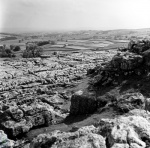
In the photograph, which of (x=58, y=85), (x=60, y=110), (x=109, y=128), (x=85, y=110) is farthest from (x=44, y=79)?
(x=109, y=128)

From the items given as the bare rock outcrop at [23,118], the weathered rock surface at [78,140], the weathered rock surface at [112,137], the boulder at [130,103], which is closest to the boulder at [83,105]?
the bare rock outcrop at [23,118]

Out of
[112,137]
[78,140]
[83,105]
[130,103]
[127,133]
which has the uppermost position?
[127,133]

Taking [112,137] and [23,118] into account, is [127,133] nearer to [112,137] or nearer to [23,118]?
[112,137]

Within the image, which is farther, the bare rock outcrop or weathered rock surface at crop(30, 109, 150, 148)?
the bare rock outcrop

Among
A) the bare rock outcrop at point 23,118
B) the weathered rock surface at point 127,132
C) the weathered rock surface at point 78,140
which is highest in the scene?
the weathered rock surface at point 127,132

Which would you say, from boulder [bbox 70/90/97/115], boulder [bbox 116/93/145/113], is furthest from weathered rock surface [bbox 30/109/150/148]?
boulder [bbox 70/90/97/115]

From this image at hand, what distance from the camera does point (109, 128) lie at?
62.8 feet

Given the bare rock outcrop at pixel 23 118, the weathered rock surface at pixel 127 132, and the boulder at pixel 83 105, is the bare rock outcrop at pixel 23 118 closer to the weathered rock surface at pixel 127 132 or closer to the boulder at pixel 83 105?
the boulder at pixel 83 105

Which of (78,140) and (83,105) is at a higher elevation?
(78,140)

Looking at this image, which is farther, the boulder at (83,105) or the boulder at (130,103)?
the boulder at (83,105)

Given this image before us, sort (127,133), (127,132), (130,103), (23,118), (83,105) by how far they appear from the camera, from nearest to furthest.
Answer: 1. (127,133)
2. (127,132)
3. (130,103)
4. (23,118)
5. (83,105)

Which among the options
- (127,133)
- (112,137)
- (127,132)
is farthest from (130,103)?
(112,137)

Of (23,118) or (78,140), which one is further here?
(23,118)

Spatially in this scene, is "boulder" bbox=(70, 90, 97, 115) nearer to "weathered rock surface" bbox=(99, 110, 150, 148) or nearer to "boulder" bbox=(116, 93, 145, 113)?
"boulder" bbox=(116, 93, 145, 113)
